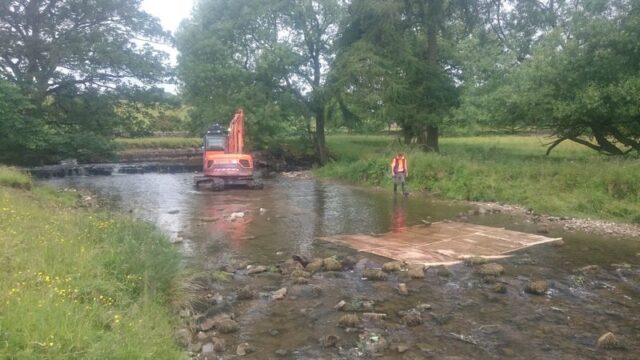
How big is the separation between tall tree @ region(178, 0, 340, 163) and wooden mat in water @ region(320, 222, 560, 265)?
21634mm

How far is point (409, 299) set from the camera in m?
9.45

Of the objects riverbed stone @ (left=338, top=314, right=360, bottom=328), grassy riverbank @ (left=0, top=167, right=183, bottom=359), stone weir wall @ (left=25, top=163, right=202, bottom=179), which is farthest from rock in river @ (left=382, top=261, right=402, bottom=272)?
stone weir wall @ (left=25, top=163, right=202, bottom=179)

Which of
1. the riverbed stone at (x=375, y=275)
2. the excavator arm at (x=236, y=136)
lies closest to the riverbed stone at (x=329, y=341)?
the riverbed stone at (x=375, y=275)

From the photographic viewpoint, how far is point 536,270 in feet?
37.3

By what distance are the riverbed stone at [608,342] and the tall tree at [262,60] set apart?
96.6 ft

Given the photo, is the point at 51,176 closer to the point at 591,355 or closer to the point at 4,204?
the point at 4,204

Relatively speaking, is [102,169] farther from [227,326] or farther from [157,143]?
[227,326]

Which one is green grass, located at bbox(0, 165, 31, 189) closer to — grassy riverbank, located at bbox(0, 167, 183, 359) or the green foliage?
grassy riverbank, located at bbox(0, 167, 183, 359)

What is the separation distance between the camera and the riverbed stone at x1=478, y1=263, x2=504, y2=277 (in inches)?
426

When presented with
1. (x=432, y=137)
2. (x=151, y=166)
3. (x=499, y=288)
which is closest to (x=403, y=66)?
(x=432, y=137)

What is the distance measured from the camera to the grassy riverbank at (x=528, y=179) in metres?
18.2

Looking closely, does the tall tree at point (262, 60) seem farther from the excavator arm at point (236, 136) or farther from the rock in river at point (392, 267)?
the rock in river at point (392, 267)

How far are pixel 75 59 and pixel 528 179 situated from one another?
27.2m

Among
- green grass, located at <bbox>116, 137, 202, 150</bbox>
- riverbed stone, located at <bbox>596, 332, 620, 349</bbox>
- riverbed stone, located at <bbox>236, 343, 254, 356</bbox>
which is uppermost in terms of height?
green grass, located at <bbox>116, 137, 202, 150</bbox>
